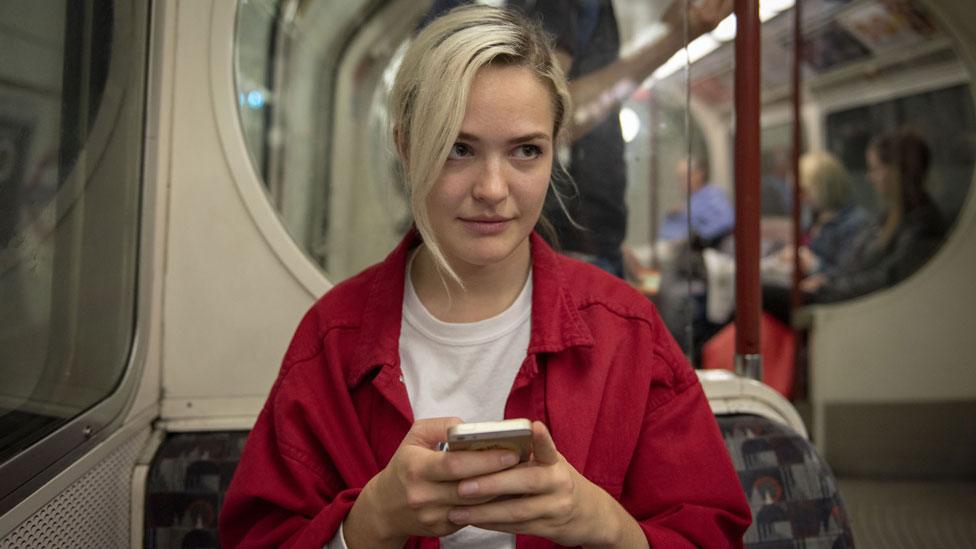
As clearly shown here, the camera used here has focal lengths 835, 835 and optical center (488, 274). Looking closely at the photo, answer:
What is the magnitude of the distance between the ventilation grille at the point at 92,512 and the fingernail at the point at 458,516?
2.28ft

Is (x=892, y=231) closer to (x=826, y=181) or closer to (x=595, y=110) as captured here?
(x=826, y=181)

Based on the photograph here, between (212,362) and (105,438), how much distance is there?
0.40 metres

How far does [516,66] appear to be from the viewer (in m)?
1.26

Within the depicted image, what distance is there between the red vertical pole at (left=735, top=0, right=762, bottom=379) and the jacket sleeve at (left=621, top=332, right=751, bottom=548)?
67 centimetres

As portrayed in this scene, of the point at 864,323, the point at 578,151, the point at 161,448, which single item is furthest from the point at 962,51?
the point at 161,448

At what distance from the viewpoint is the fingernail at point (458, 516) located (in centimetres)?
106

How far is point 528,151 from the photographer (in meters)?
1.28

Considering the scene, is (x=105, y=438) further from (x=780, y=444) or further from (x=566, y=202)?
(x=780, y=444)

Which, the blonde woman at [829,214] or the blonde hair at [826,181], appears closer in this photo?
the blonde woman at [829,214]

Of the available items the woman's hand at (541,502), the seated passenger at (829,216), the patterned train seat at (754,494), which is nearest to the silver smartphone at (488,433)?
the woman's hand at (541,502)

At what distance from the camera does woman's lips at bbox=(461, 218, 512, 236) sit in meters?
1.26

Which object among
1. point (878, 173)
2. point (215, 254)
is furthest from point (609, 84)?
point (878, 173)

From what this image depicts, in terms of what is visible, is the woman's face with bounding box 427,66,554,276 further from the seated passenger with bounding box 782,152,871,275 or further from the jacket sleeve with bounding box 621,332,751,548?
the seated passenger with bounding box 782,152,871,275

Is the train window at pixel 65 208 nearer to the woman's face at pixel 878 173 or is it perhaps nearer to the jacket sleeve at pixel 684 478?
the jacket sleeve at pixel 684 478
